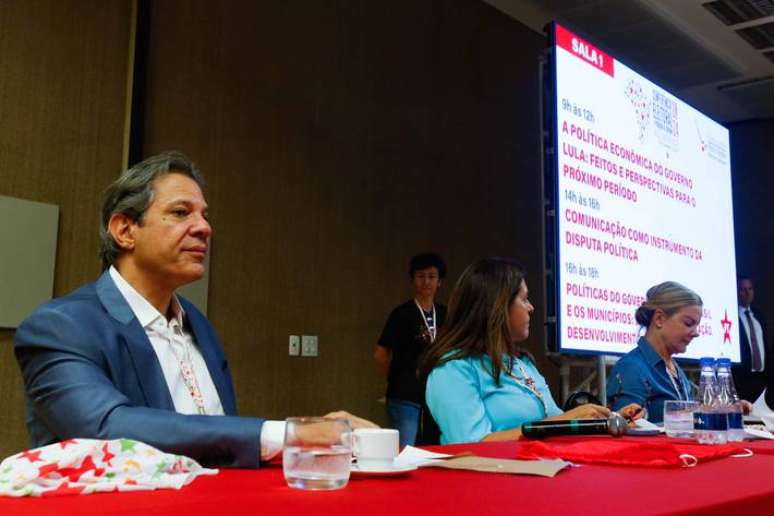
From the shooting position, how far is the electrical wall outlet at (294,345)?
13.1ft

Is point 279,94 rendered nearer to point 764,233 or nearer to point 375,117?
point 375,117

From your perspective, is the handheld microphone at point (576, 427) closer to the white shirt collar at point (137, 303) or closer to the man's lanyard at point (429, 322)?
the white shirt collar at point (137, 303)

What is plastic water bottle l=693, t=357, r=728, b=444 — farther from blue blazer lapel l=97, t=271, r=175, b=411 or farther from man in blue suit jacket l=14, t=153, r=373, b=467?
blue blazer lapel l=97, t=271, r=175, b=411

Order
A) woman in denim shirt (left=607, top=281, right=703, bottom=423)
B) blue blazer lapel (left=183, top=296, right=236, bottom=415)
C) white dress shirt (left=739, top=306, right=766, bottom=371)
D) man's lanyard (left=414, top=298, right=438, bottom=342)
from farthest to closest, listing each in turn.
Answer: white dress shirt (left=739, top=306, right=766, bottom=371) → man's lanyard (left=414, top=298, right=438, bottom=342) → woman in denim shirt (left=607, top=281, right=703, bottom=423) → blue blazer lapel (left=183, top=296, right=236, bottom=415)

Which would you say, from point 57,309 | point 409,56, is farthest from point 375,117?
point 57,309

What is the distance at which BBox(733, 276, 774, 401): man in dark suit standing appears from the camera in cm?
522

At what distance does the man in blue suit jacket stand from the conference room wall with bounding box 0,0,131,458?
1.74 metres

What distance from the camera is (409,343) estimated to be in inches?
163

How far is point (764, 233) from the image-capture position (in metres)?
7.01

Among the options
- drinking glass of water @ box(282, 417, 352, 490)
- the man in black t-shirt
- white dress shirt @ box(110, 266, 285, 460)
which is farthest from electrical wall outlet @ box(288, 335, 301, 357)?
drinking glass of water @ box(282, 417, 352, 490)

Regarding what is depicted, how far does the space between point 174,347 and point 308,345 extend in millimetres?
2667

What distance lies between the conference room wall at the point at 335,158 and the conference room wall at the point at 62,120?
213mm

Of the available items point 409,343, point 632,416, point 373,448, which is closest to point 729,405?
point 632,416

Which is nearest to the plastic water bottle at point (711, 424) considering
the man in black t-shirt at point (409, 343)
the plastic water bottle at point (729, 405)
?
the plastic water bottle at point (729, 405)
